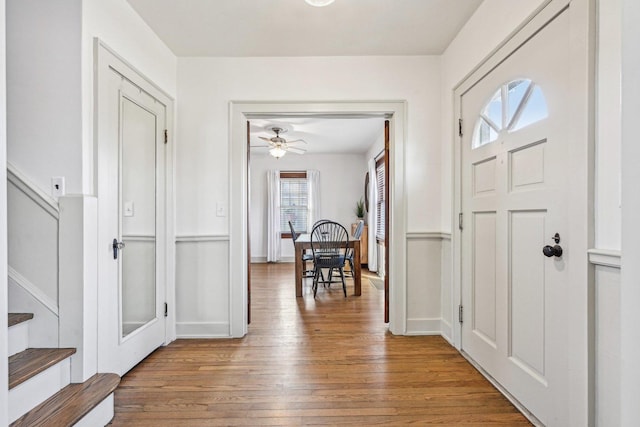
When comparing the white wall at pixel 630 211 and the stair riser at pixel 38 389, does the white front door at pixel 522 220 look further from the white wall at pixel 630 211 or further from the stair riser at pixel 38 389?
the stair riser at pixel 38 389

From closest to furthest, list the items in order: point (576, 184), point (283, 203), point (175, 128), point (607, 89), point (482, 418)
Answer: point (607, 89) < point (576, 184) < point (482, 418) < point (175, 128) < point (283, 203)

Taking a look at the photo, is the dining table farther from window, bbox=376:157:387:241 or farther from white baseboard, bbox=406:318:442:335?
white baseboard, bbox=406:318:442:335

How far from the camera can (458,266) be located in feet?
7.93

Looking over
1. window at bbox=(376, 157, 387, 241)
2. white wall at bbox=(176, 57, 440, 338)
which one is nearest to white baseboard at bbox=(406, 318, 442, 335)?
white wall at bbox=(176, 57, 440, 338)

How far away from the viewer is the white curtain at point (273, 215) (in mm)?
7031

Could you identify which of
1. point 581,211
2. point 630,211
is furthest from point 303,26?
point 630,211

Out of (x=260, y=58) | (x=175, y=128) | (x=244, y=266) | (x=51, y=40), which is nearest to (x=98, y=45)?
(x=51, y=40)

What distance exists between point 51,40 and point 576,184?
2.53 meters

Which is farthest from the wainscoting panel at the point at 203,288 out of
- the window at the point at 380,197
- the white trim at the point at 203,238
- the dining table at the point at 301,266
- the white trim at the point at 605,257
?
the window at the point at 380,197

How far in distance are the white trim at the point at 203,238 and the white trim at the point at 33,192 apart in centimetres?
109

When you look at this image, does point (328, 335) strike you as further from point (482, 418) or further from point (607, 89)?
point (607, 89)

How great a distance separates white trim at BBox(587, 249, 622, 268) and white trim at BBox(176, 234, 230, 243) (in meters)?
2.32

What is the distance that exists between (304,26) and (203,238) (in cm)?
179

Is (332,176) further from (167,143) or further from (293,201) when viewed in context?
(167,143)
